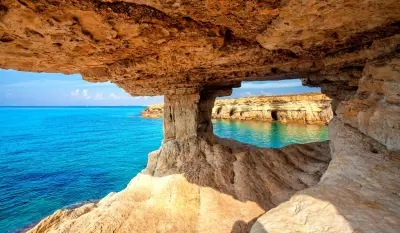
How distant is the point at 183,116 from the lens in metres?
9.60

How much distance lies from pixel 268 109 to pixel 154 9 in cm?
4409

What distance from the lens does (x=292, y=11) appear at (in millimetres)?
3520

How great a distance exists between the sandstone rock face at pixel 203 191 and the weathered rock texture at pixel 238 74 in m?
0.04

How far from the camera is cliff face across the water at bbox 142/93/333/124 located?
37684 mm

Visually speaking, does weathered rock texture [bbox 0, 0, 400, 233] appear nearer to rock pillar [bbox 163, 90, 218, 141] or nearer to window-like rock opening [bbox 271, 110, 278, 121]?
rock pillar [bbox 163, 90, 218, 141]

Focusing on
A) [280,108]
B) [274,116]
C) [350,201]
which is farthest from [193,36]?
[274,116]

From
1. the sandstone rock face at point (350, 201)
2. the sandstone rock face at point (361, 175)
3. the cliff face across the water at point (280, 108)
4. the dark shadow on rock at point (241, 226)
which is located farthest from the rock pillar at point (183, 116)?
the cliff face across the water at point (280, 108)

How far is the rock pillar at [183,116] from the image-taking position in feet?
31.1

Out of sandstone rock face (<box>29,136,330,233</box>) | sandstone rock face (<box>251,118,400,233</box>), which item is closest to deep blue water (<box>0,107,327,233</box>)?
sandstone rock face (<box>29,136,330,233</box>)

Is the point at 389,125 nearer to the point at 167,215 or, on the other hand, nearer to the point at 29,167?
the point at 167,215

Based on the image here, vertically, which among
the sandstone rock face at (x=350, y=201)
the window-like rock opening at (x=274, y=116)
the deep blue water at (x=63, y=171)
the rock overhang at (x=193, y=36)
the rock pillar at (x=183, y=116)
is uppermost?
the rock overhang at (x=193, y=36)

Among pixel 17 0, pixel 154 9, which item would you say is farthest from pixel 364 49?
pixel 17 0

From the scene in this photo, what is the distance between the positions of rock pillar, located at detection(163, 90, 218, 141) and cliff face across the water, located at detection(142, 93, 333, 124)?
3453cm

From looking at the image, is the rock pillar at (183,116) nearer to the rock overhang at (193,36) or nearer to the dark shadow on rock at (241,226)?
the rock overhang at (193,36)
